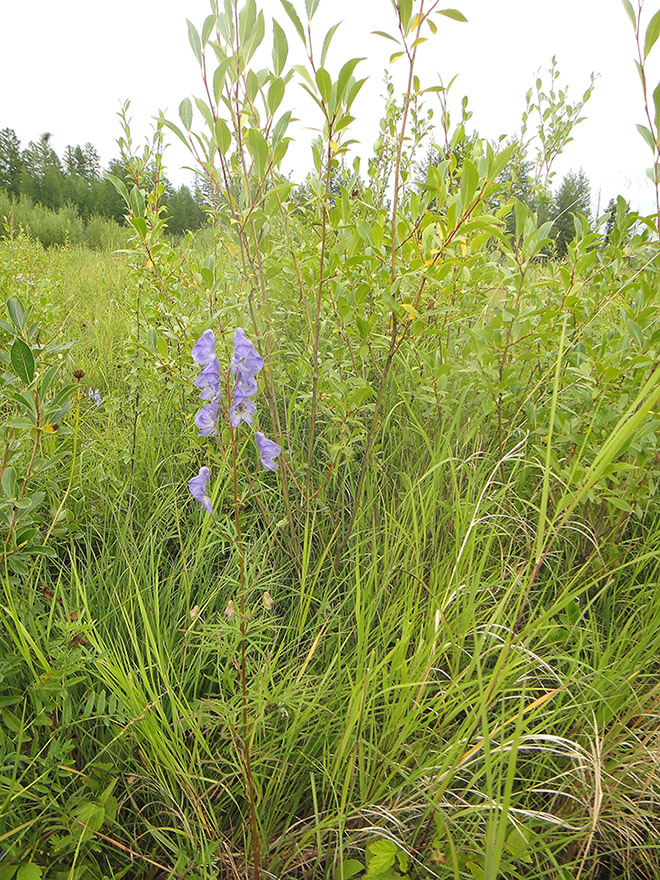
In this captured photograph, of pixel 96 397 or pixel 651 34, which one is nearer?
pixel 651 34

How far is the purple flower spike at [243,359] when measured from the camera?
3.17 feet

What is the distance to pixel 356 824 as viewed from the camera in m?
1.08

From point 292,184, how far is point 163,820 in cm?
152

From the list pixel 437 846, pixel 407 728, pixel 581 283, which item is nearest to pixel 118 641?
pixel 407 728

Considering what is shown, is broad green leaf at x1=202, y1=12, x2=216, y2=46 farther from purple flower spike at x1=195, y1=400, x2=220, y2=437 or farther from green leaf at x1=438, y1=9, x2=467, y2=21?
purple flower spike at x1=195, y1=400, x2=220, y2=437

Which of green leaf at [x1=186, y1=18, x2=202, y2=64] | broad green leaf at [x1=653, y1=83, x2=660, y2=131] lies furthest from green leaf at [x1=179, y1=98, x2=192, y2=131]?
broad green leaf at [x1=653, y1=83, x2=660, y2=131]

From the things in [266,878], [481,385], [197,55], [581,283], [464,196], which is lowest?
[266,878]

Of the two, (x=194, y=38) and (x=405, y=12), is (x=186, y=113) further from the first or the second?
(x=405, y=12)

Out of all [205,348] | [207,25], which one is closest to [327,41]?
[207,25]

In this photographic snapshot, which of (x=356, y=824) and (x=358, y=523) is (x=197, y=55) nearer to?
(x=358, y=523)

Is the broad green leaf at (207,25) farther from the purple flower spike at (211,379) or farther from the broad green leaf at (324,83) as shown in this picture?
the purple flower spike at (211,379)

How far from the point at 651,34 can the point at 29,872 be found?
2154mm

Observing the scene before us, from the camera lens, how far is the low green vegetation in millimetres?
1009

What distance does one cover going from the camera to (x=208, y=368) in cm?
95
